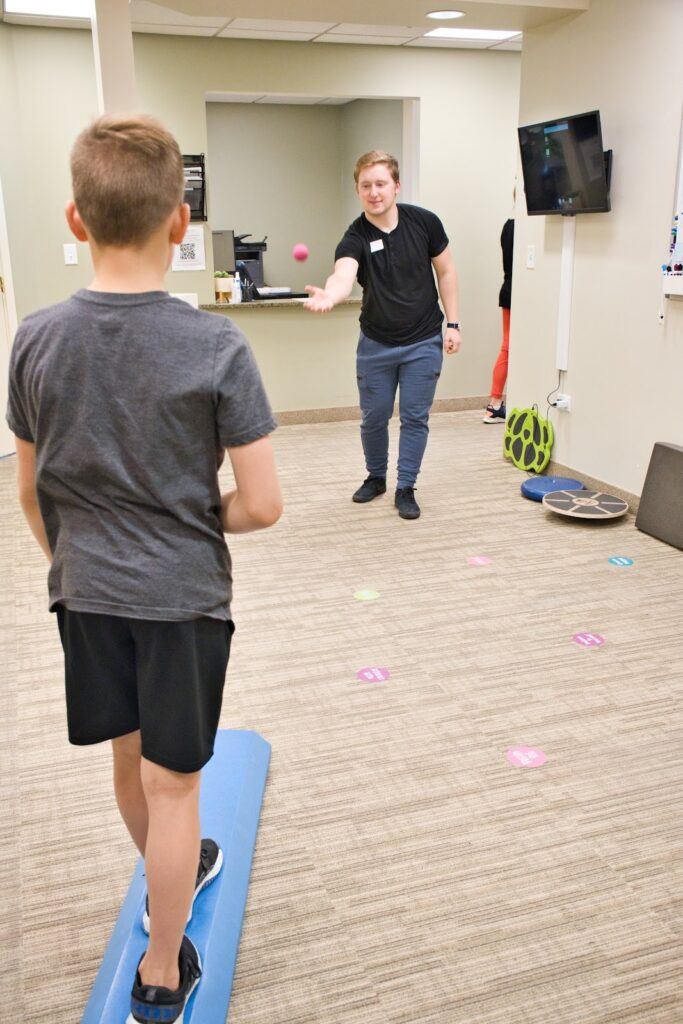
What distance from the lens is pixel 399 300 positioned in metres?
4.09

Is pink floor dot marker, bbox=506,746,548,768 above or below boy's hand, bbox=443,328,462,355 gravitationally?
below

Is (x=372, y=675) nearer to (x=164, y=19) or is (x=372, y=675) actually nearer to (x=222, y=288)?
(x=222, y=288)

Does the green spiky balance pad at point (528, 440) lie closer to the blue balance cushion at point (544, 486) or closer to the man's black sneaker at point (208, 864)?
the blue balance cushion at point (544, 486)

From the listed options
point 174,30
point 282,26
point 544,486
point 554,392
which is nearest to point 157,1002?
point 544,486

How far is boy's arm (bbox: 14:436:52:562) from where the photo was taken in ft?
4.17

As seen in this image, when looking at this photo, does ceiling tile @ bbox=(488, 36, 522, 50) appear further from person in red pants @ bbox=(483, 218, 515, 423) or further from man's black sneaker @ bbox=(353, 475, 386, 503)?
man's black sneaker @ bbox=(353, 475, 386, 503)

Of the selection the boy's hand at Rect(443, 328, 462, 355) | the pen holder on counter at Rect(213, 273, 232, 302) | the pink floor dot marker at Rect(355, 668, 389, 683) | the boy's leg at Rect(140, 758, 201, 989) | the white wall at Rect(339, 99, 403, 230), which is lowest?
the pink floor dot marker at Rect(355, 668, 389, 683)

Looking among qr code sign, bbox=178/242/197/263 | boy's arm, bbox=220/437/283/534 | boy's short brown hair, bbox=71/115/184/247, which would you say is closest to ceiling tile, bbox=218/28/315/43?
qr code sign, bbox=178/242/197/263

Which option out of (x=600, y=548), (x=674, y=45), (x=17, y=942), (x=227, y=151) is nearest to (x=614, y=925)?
(x=17, y=942)

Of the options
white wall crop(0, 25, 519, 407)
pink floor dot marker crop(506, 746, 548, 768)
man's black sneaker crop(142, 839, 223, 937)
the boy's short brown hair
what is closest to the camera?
the boy's short brown hair

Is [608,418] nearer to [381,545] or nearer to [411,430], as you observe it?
[411,430]

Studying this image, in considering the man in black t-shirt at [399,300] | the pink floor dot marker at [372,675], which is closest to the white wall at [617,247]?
the man in black t-shirt at [399,300]

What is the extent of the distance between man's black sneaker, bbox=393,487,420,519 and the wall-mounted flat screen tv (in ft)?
5.33

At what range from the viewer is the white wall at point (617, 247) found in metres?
3.84
